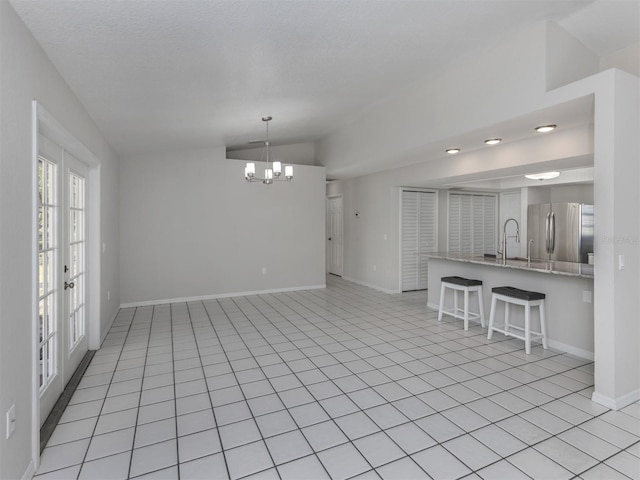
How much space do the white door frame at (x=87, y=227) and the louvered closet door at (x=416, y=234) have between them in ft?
16.3

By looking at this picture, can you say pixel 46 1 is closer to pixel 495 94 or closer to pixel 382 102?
pixel 495 94

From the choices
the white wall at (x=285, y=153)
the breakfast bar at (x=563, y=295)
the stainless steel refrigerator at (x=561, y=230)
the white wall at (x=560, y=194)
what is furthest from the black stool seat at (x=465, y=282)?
the white wall at (x=285, y=153)

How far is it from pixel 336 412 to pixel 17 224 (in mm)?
2260

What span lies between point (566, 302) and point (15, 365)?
15.1ft

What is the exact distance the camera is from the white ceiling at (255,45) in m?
2.05

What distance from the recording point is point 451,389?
2.85 m

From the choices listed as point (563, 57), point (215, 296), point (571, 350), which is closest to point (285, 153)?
point (215, 296)

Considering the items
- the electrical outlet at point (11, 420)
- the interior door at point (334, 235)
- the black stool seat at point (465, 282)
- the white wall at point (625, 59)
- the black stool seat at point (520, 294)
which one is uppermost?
the white wall at point (625, 59)

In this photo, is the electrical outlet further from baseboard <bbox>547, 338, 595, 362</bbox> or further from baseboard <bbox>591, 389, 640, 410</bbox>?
baseboard <bbox>547, 338, 595, 362</bbox>

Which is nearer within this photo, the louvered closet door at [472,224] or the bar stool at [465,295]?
the bar stool at [465,295]

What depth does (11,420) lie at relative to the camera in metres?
1.68

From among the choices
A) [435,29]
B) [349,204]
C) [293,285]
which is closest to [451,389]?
[435,29]

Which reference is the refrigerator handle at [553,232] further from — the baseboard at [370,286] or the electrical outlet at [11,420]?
the electrical outlet at [11,420]

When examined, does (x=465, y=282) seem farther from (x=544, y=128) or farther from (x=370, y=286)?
(x=370, y=286)
